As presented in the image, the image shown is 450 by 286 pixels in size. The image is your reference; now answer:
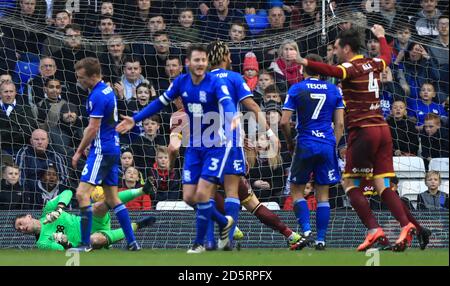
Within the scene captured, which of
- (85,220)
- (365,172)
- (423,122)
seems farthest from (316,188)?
(423,122)

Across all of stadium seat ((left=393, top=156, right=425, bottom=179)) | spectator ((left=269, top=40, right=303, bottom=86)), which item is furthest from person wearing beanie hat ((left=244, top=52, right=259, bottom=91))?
stadium seat ((left=393, top=156, right=425, bottom=179))

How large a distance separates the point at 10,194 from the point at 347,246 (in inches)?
173

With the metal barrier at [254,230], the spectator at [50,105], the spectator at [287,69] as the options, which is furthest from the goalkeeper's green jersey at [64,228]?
the spectator at [287,69]

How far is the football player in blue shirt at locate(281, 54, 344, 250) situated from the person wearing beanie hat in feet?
11.4

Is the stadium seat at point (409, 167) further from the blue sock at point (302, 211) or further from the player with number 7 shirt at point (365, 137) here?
the player with number 7 shirt at point (365, 137)

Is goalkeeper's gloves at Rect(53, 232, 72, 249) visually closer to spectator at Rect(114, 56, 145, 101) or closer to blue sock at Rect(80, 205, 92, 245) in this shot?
blue sock at Rect(80, 205, 92, 245)

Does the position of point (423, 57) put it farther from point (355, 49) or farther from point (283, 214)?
point (355, 49)

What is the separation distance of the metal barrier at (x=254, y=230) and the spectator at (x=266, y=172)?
0.79 meters

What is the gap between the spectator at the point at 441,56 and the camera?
652 inches

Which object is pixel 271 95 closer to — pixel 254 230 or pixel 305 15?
pixel 305 15

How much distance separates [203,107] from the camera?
38.2ft

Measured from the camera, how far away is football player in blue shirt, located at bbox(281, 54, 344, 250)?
12.4 metres

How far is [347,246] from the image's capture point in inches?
559

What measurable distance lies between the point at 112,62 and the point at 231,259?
6.68 m
